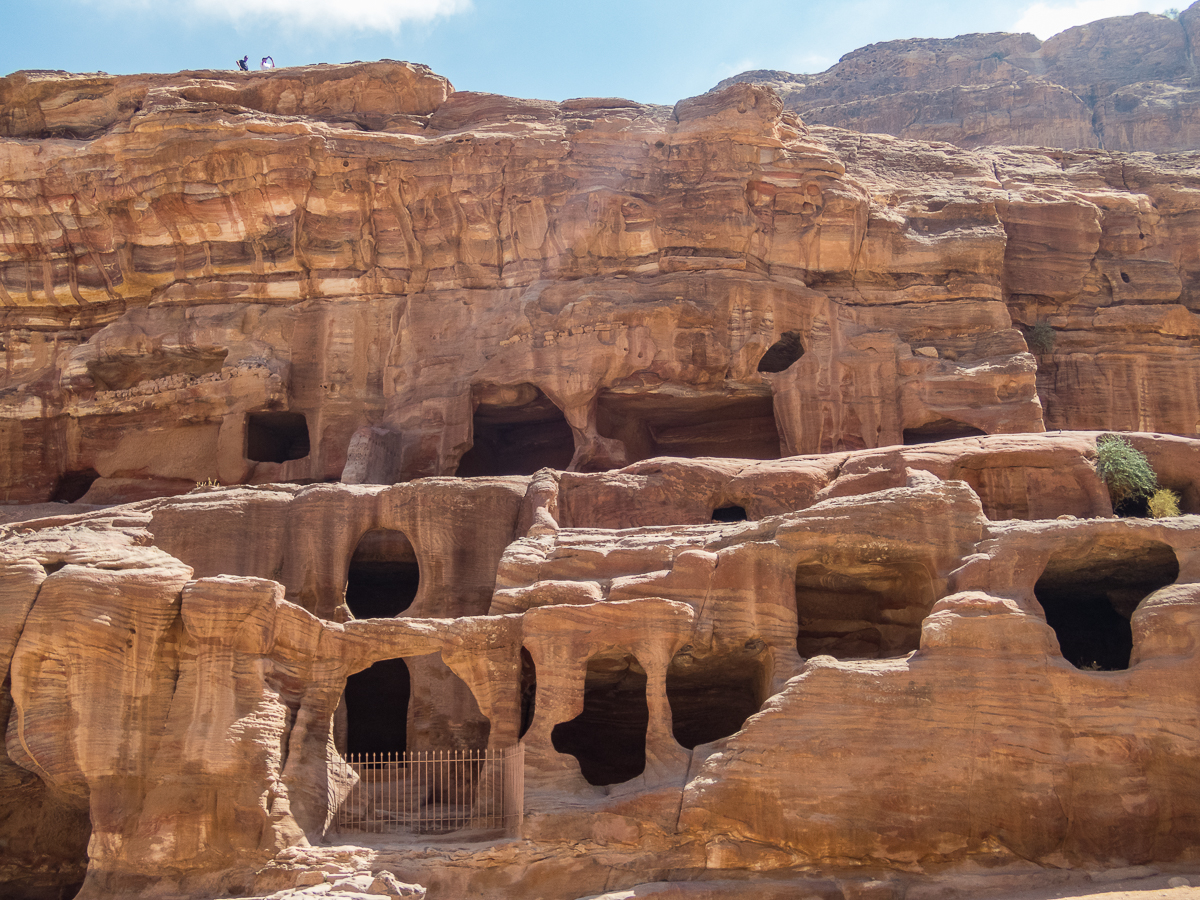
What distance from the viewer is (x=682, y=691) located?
18328 millimetres

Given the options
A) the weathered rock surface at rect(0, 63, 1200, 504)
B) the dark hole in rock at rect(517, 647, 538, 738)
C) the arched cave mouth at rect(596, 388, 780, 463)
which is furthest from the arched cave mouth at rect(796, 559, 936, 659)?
the arched cave mouth at rect(596, 388, 780, 463)

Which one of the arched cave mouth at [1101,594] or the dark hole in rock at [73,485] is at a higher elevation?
the dark hole in rock at [73,485]

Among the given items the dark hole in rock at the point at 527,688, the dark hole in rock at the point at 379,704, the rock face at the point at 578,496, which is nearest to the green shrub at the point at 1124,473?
the rock face at the point at 578,496

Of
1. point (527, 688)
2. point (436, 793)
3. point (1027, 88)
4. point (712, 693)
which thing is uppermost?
point (1027, 88)

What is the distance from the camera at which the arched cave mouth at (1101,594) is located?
16.2 metres

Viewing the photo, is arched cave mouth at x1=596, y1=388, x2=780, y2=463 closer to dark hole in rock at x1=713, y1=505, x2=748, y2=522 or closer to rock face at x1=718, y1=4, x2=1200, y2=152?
dark hole in rock at x1=713, y1=505, x2=748, y2=522

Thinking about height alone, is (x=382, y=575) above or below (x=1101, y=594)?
above

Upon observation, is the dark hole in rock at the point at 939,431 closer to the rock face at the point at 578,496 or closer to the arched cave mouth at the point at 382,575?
the rock face at the point at 578,496

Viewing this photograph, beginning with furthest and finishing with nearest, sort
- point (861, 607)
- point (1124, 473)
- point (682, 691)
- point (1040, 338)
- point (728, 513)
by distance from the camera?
1. point (1040, 338)
2. point (728, 513)
3. point (1124, 473)
4. point (682, 691)
5. point (861, 607)

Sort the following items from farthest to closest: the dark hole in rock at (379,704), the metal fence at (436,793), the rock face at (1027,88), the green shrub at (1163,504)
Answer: the rock face at (1027,88)
the dark hole in rock at (379,704)
the green shrub at (1163,504)
the metal fence at (436,793)

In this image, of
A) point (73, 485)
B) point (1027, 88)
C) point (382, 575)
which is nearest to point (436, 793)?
point (382, 575)

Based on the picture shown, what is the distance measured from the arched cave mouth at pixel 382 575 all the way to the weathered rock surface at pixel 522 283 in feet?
8.57

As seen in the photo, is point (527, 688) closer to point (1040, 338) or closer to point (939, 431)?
point (939, 431)

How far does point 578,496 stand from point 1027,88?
28.1m
